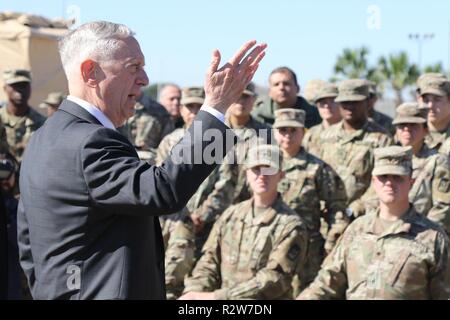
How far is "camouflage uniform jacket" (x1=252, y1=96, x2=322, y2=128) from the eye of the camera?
9.44m


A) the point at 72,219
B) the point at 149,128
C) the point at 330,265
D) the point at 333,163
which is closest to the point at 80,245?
the point at 72,219

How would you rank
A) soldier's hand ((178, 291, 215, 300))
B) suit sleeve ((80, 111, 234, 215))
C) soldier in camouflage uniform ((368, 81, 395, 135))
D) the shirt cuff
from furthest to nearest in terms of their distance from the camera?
soldier in camouflage uniform ((368, 81, 395, 135)) < soldier's hand ((178, 291, 215, 300)) < the shirt cuff < suit sleeve ((80, 111, 234, 215))

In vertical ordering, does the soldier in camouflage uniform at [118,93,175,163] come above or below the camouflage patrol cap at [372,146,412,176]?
below

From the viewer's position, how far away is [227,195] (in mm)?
7977

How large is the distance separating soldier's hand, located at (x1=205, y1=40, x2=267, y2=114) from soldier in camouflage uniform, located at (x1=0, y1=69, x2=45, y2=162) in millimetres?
7443

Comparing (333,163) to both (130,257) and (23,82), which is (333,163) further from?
(130,257)

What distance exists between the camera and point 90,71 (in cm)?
304

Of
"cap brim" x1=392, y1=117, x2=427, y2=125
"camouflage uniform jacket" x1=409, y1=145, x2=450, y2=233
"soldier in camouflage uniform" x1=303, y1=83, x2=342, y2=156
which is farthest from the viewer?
"soldier in camouflage uniform" x1=303, y1=83, x2=342, y2=156

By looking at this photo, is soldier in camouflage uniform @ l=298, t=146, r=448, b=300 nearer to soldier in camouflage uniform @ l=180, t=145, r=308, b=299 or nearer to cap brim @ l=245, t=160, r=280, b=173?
soldier in camouflage uniform @ l=180, t=145, r=308, b=299

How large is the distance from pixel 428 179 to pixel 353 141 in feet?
4.46

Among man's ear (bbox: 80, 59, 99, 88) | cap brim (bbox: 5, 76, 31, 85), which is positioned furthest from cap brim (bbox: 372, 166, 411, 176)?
cap brim (bbox: 5, 76, 31, 85)

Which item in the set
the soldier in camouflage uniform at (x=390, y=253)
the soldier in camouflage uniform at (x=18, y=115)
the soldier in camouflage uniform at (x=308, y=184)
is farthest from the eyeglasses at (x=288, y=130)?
the soldier in camouflage uniform at (x=18, y=115)

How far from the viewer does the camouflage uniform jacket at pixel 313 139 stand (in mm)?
8734

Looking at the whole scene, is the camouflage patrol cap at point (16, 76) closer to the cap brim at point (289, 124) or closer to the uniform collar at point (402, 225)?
the cap brim at point (289, 124)
